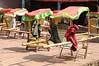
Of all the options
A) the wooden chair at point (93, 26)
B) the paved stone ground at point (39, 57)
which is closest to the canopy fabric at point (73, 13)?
the paved stone ground at point (39, 57)

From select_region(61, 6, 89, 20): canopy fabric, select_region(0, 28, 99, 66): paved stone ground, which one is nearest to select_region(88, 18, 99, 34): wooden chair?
select_region(0, 28, 99, 66): paved stone ground

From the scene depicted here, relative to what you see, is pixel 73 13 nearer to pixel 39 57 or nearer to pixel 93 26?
pixel 39 57

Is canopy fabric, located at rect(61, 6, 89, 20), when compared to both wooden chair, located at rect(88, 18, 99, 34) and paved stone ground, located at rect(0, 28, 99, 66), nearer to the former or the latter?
paved stone ground, located at rect(0, 28, 99, 66)

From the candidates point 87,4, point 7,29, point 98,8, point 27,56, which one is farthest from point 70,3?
point 27,56

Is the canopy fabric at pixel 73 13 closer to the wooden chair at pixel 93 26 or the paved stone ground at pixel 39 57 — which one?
the paved stone ground at pixel 39 57

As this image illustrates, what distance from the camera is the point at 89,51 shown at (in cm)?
1443

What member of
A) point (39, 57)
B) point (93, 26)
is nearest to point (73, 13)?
point (39, 57)

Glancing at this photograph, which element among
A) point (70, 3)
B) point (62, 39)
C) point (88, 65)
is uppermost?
point (70, 3)

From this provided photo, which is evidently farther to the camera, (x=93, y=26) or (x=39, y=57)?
(x=93, y=26)

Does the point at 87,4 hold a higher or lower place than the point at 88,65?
higher

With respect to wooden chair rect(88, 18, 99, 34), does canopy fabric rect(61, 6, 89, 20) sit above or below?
above

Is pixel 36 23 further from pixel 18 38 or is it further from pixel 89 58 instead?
pixel 18 38

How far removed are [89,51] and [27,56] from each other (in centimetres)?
296

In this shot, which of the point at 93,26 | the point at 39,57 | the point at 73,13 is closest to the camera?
the point at 73,13
